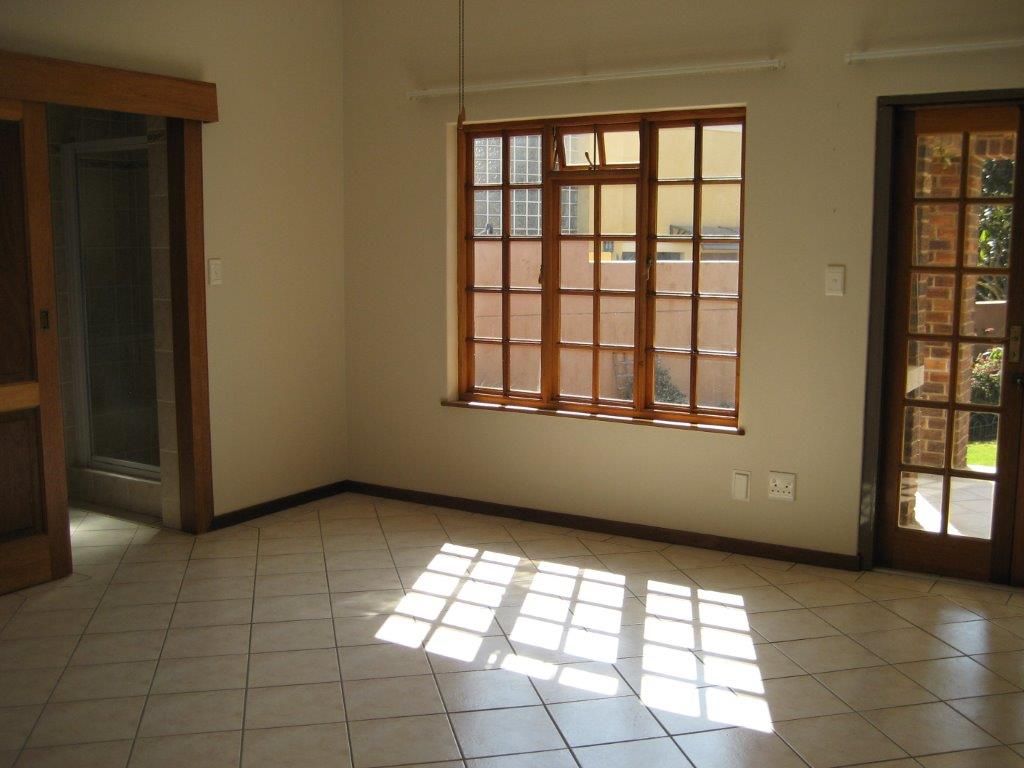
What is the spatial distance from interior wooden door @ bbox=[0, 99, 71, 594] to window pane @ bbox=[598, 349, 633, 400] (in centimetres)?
252

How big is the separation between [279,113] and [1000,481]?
3.85 meters

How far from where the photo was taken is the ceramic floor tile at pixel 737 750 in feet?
9.25

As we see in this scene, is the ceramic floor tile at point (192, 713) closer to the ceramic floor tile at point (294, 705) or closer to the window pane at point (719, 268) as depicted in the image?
the ceramic floor tile at point (294, 705)

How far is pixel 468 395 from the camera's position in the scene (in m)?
5.45

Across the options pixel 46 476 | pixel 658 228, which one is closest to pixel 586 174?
pixel 658 228

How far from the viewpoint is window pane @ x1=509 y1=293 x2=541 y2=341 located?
5.20m

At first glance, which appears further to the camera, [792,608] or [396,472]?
[396,472]

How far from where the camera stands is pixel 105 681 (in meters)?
3.34

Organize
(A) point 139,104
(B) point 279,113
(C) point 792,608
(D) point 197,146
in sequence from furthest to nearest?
(B) point 279,113 < (D) point 197,146 < (A) point 139,104 < (C) point 792,608

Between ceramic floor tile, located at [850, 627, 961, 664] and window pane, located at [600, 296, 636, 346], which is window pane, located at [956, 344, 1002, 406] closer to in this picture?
ceramic floor tile, located at [850, 627, 961, 664]

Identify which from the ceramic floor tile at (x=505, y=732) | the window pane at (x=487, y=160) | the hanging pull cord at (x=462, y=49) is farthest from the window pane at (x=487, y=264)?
the ceramic floor tile at (x=505, y=732)

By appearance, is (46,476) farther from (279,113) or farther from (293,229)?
(279,113)

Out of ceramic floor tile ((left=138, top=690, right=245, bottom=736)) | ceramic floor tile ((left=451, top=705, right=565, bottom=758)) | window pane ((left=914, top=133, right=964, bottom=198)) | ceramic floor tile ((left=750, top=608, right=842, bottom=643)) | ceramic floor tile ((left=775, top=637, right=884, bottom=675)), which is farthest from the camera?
window pane ((left=914, top=133, right=964, bottom=198))

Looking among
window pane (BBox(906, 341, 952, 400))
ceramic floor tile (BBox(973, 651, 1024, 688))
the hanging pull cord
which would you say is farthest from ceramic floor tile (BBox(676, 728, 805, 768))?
the hanging pull cord
